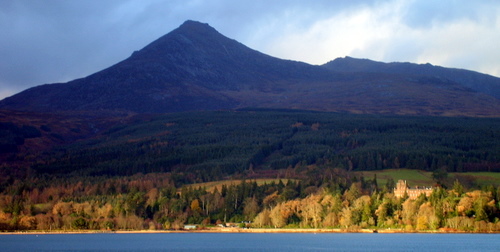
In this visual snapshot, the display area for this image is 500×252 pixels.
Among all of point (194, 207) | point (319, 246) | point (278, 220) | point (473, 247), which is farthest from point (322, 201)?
point (473, 247)

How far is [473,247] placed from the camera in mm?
102125

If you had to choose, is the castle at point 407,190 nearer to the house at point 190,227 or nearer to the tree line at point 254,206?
the tree line at point 254,206

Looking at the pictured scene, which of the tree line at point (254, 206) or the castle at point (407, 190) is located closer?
the tree line at point (254, 206)

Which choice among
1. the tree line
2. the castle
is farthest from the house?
the castle

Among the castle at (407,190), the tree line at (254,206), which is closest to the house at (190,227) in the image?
the tree line at (254,206)

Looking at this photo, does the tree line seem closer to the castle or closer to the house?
the house

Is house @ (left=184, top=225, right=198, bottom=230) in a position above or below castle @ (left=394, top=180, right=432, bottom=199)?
below

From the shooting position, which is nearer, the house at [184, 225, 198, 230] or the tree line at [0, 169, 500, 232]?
the tree line at [0, 169, 500, 232]

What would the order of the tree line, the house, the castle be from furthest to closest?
the castle < the house < the tree line

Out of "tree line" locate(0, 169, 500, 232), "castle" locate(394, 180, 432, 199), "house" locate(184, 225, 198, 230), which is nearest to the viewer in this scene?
"tree line" locate(0, 169, 500, 232)

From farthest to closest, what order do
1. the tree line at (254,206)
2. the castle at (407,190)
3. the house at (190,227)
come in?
the castle at (407,190) → the house at (190,227) → the tree line at (254,206)

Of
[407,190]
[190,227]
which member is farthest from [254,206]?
[407,190]

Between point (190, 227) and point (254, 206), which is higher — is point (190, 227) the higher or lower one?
the lower one

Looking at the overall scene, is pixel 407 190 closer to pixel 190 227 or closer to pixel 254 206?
pixel 254 206
